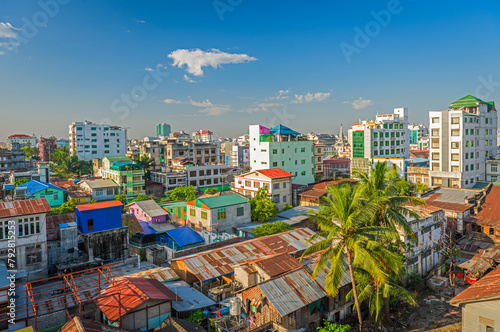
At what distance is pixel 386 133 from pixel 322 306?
6022 cm

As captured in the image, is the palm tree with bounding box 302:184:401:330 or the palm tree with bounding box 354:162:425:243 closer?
the palm tree with bounding box 302:184:401:330

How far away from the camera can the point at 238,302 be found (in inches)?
657

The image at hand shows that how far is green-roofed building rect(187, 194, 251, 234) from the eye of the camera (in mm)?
32938

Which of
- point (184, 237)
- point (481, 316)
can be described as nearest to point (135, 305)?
point (184, 237)

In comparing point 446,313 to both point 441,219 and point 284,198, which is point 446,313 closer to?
point 441,219

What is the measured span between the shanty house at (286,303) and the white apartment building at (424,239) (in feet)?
30.1

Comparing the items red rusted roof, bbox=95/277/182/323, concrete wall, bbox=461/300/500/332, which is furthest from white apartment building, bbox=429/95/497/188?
red rusted roof, bbox=95/277/182/323

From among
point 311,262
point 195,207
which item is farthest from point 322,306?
point 195,207

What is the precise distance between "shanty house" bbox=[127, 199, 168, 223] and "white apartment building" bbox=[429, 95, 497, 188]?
39533mm

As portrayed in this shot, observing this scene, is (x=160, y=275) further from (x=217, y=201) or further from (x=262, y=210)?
(x=262, y=210)

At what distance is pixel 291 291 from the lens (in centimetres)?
1719

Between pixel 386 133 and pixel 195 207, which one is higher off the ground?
pixel 386 133

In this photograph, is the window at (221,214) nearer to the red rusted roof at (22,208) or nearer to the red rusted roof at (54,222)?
the red rusted roof at (54,222)

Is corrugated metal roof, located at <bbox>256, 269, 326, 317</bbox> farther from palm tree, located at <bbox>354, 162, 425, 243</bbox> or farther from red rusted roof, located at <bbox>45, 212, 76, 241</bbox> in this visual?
red rusted roof, located at <bbox>45, 212, 76, 241</bbox>
